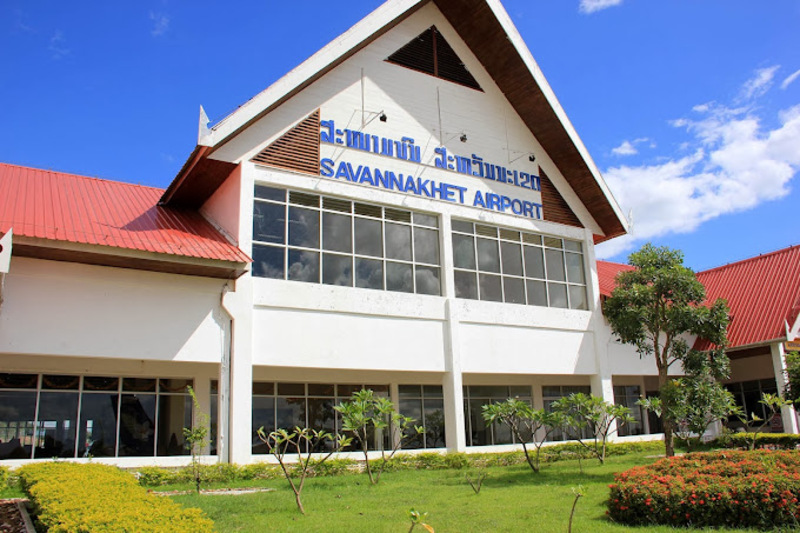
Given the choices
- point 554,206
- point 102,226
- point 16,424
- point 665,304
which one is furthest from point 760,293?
point 16,424

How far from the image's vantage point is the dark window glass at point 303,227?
57.7 ft

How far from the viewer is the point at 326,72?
18484mm

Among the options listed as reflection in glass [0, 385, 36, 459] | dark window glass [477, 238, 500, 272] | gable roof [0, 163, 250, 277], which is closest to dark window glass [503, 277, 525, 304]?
dark window glass [477, 238, 500, 272]

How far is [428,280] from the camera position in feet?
64.7

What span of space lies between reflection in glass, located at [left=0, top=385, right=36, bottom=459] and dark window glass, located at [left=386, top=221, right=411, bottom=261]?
31.8 feet

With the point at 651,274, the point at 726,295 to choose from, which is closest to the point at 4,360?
the point at 651,274

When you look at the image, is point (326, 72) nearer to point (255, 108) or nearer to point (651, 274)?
point (255, 108)

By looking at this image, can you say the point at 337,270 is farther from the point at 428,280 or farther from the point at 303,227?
the point at 428,280

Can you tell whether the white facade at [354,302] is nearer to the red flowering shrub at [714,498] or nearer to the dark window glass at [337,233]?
the dark window glass at [337,233]

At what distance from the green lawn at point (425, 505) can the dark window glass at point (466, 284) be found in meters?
6.31

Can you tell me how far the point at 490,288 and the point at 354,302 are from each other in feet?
16.9

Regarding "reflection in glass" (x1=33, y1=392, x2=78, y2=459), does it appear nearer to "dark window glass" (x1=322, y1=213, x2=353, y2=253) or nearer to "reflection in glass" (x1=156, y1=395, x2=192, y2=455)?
"reflection in glass" (x1=156, y1=395, x2=192, y2=455)

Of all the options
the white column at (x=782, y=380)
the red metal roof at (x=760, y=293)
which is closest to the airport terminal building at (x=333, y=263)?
the red metal roof at (x=760, y=293)

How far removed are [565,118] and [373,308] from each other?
362 inches
